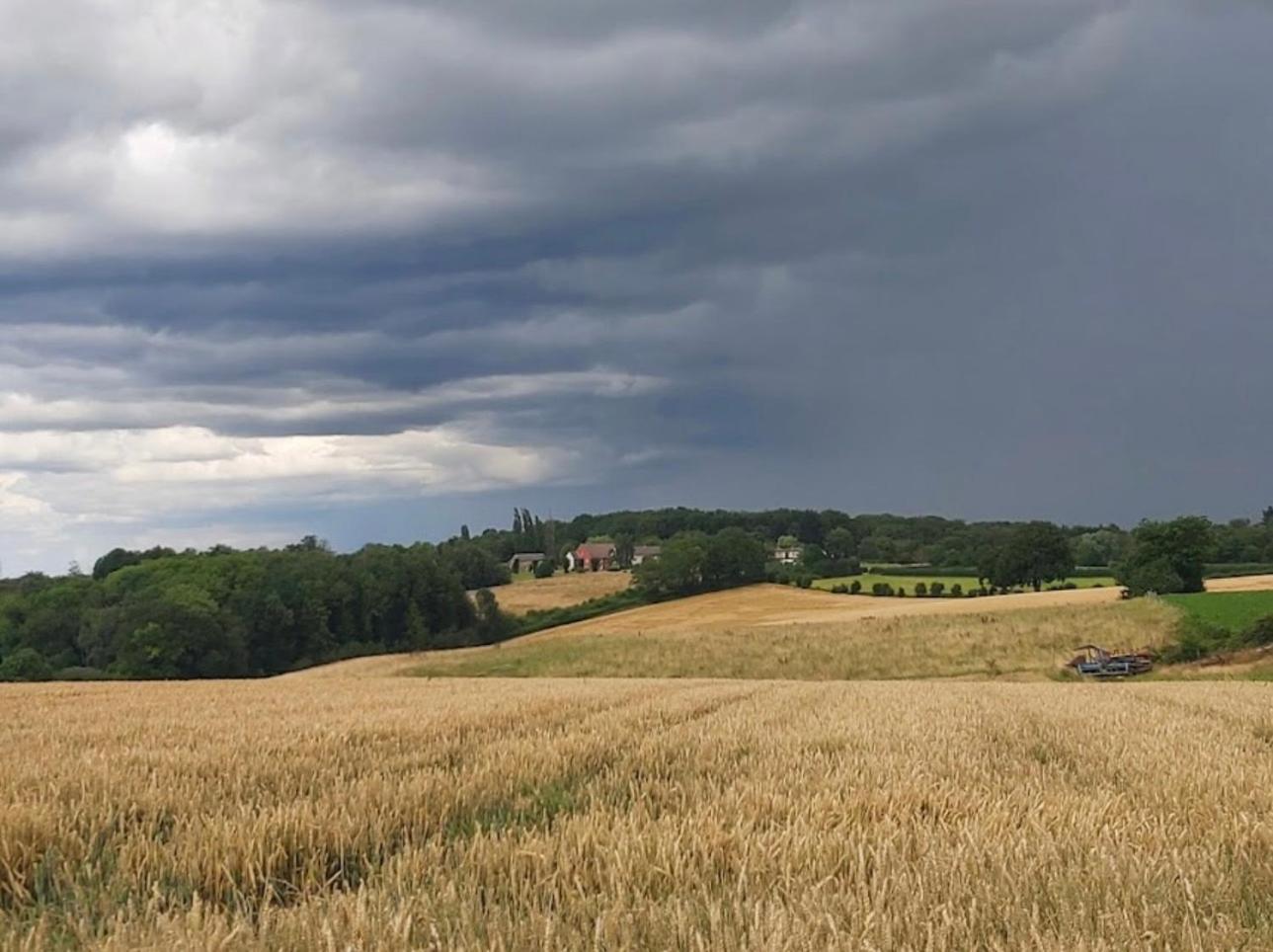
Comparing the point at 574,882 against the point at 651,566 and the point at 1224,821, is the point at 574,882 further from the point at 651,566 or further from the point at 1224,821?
the point at 651,566

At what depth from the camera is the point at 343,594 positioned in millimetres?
117812

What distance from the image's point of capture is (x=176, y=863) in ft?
17.3

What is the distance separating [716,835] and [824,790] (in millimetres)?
1658

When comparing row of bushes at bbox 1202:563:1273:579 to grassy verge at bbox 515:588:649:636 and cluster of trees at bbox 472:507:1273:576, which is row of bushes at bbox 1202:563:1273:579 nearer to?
cluster of trees at bbox 472:507:1273:576

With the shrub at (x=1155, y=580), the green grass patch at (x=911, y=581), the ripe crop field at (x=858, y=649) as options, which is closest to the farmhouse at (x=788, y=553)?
the green grass patch at (x=911, y=581)

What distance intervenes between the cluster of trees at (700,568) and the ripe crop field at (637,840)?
106 meters

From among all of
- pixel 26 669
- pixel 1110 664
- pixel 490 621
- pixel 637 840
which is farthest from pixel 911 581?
pixel 637 840

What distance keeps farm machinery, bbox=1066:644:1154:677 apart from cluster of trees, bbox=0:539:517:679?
7224 cm

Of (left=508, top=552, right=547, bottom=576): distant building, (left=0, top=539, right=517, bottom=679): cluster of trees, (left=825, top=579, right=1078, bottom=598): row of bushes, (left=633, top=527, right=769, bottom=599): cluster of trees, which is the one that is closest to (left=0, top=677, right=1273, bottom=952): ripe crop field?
(left=0, top=539, right=517, bottom=679): cluster of trees

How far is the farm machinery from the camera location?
152 ft

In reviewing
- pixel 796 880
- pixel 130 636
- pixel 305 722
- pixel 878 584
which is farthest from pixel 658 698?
pixel 878 584

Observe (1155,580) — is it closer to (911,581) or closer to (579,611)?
(911,581)

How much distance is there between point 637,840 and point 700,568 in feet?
376

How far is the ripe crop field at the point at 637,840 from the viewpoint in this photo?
3.79 m
